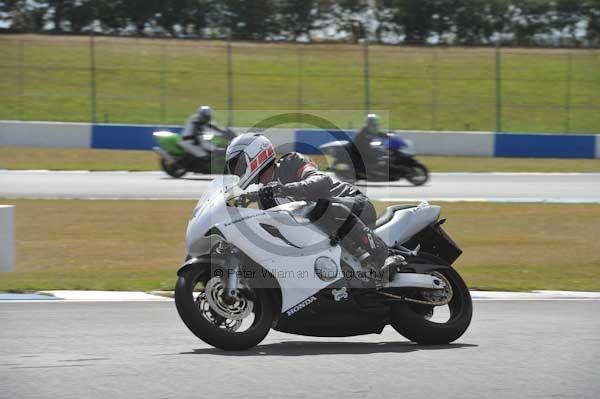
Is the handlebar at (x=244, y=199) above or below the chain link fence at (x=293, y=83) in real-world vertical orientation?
below

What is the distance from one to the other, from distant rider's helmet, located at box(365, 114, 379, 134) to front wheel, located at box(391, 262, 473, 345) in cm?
1294

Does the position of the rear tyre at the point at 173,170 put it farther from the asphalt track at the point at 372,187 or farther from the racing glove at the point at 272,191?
the racing glove at the point at 272,191

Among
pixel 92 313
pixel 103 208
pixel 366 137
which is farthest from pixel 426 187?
pixel 92 313

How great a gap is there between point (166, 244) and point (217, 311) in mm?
6571

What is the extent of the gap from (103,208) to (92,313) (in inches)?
315

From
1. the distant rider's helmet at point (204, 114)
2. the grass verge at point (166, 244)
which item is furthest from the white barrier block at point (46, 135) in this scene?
the grass verge at point (166, 244)

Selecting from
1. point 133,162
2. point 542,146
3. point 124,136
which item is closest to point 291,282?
point 133,162

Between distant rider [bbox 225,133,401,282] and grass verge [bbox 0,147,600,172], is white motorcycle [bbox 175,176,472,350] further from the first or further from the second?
grass verge [bbox 0,147,600,172]

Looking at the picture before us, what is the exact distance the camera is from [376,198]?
58.6 feet

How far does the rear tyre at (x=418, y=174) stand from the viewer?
66.1ft

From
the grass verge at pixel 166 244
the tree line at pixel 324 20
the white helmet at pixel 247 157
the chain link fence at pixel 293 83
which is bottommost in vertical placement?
the grass verge at pixel 166 244

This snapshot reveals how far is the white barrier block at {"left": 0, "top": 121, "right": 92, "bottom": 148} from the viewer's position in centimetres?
2462

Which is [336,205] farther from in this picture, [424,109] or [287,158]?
[424,109]

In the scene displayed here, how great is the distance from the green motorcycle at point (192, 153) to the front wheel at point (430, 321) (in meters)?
13.8
